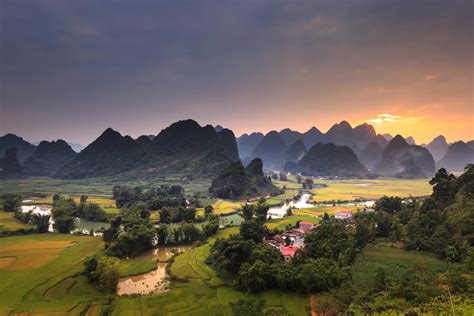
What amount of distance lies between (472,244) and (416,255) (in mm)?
3057

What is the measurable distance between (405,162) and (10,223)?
9670cm

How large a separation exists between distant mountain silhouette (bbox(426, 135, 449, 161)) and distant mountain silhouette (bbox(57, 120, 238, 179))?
121 m

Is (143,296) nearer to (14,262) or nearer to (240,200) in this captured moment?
(14,262)


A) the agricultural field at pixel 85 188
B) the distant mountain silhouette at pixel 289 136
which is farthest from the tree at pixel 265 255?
the distant mountain silhouette at pixel 289 136

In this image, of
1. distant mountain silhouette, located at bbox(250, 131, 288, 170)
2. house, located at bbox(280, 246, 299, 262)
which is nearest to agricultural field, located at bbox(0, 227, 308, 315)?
house, located at bbox(280, 246, 299, 262)

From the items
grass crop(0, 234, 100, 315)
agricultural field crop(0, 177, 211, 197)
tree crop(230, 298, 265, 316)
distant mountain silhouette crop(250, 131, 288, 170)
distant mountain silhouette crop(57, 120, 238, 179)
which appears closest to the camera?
tree crop(230, 298, 265, 316)

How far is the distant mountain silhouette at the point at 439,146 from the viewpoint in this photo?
162 meters

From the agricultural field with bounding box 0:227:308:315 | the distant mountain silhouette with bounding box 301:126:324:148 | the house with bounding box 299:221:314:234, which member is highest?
the distant mountain silhouette with bounding box 301:126:324:148

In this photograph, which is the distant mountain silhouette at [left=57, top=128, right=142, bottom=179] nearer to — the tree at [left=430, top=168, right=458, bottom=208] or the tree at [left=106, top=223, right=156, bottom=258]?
the tree at [left=106, top=223, right=156, bottom=258]

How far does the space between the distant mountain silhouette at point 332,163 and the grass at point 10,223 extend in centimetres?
8223

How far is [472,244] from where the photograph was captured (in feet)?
59.4

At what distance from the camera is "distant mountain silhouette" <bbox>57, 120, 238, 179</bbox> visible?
265 feet

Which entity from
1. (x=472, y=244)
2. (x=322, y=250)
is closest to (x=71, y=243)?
(x=322, y=250)

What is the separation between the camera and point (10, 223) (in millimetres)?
31250
